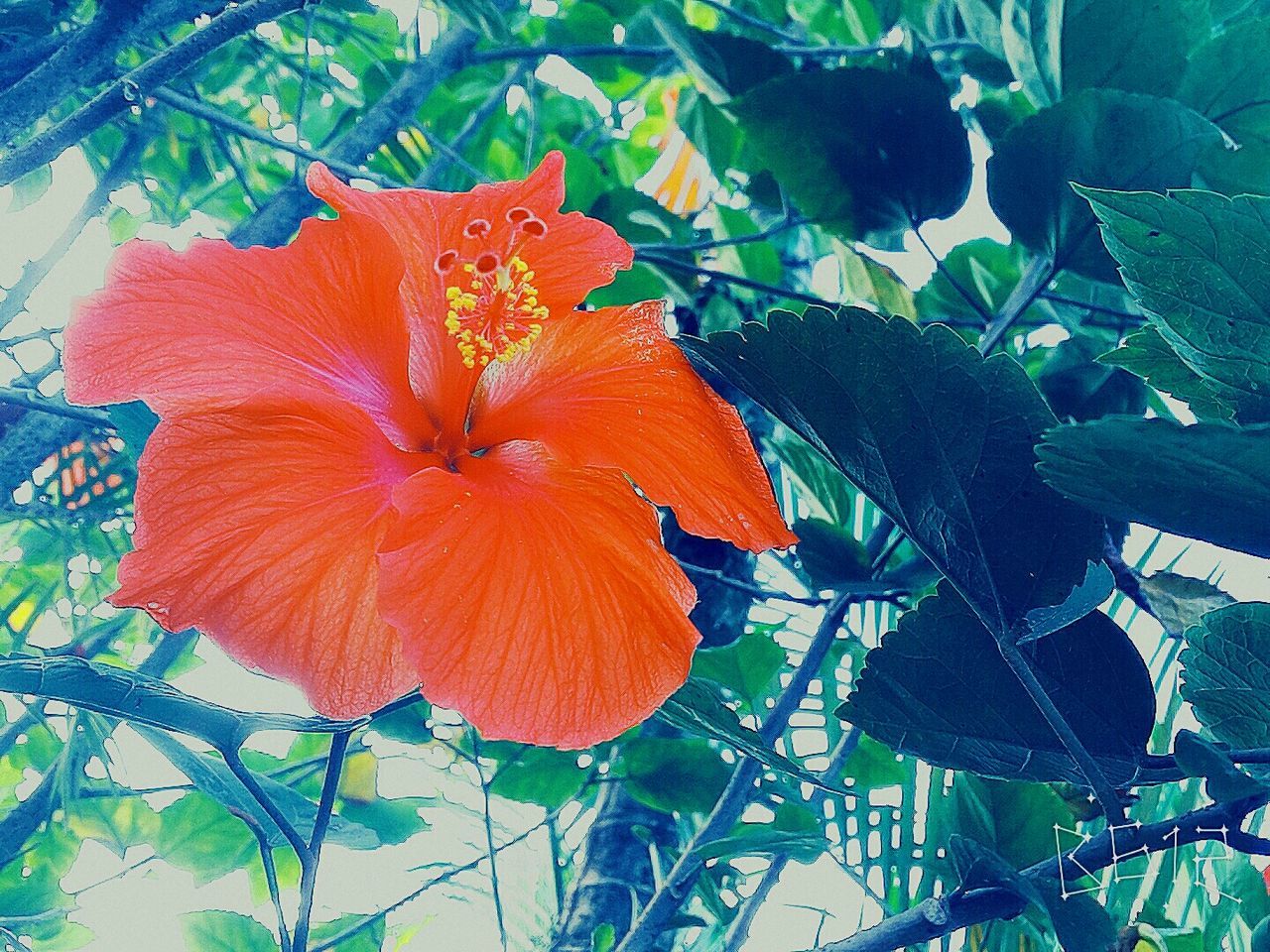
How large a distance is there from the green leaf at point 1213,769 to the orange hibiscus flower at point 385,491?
0.46 feet

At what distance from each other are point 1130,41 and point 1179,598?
0.29 meters

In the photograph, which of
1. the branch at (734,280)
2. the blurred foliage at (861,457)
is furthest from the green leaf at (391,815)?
the branch at (734,280)

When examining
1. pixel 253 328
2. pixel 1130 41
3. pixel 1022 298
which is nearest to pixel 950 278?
pixel 1022 298

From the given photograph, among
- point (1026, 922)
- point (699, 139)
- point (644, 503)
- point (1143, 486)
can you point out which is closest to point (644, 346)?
point (644, 503)

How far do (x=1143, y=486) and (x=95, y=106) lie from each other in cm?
45

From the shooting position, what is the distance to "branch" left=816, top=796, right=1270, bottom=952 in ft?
1.09

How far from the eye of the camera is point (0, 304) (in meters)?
0.64

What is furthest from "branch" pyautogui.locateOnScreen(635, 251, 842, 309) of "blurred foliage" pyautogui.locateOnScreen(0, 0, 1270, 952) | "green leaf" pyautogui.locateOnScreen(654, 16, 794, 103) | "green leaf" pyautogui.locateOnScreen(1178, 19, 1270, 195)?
"green leaf" pyautogui.locateOnScreen(1178, 19, 1270, 195)

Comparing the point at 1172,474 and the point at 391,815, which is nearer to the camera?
the point at 1172,474

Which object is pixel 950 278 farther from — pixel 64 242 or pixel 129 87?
pixel 64 242

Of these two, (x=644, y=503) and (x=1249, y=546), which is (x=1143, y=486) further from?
(x=644, y=503)

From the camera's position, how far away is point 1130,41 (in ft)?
1.73

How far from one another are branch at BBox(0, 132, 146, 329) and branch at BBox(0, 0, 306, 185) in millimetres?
161

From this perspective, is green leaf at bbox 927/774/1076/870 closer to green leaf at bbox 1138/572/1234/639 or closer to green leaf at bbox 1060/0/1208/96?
green leaf at bbox 1138/572/1234/639
